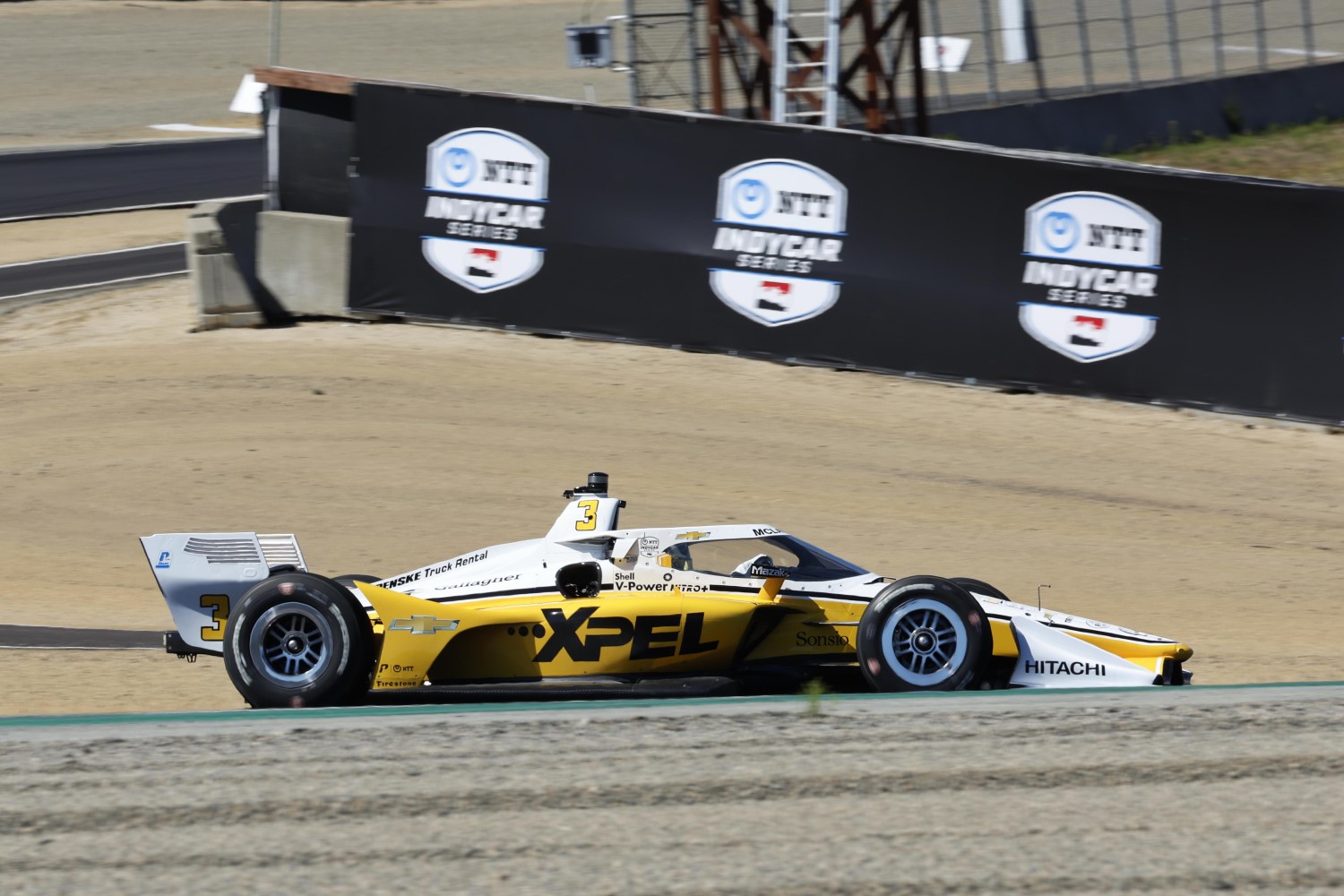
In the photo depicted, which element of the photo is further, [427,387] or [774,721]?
[427,387]

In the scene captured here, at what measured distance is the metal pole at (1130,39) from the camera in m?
23.3

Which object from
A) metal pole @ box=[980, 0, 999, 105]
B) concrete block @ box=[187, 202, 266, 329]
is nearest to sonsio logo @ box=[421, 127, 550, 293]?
concrete block @ box=[187, 202, 266, 329]

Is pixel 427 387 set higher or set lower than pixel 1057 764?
higher

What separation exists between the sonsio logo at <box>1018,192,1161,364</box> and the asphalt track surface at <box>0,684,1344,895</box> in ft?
25.9

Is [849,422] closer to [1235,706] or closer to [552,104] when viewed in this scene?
[552,104]

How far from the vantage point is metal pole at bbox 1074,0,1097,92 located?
75.8 ft

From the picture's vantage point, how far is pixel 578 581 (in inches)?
317

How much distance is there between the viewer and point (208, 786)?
576 cm

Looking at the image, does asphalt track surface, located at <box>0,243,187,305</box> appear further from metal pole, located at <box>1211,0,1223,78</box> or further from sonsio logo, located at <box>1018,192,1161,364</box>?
metal pole, located at <box>1211,0,1223,78</box>

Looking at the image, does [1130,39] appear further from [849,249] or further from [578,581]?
[578,581]

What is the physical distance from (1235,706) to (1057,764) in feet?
4.25

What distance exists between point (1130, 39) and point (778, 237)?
10.8 metres

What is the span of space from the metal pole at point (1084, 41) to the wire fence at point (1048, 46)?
0.04 feet

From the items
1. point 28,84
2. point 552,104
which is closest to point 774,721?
point 552,104
